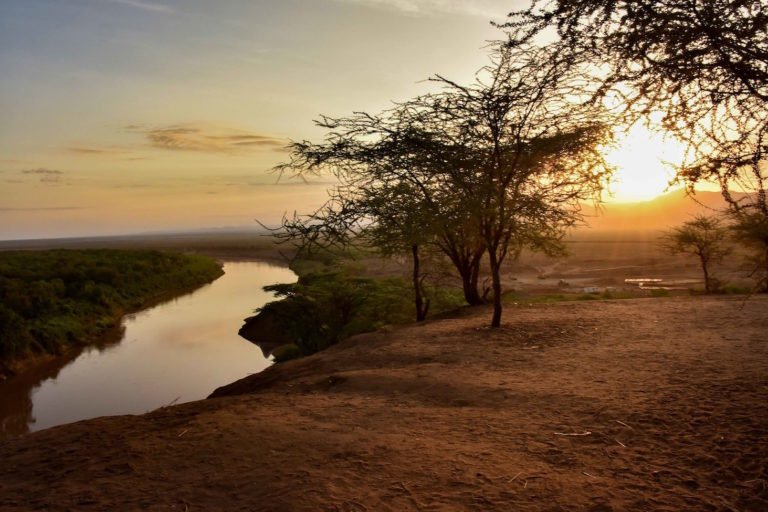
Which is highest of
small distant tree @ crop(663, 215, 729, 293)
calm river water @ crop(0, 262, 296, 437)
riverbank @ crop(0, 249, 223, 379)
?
small distant tree @ crop(663, 215, 729, 293)

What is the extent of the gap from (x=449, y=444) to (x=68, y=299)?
2988 centimetres

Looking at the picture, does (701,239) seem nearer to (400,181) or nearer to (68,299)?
(400,181)

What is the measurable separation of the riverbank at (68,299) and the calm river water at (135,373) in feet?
3.15

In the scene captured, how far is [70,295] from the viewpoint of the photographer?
3055cm

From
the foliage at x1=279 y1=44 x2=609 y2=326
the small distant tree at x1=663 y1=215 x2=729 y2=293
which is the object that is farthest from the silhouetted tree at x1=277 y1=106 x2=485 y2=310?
the small distant tree at x1=663 y1=215 x2=729 y2=293

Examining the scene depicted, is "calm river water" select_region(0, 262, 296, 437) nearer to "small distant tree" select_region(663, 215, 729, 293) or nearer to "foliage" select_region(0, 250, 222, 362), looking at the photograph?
"foliage" select_region(0, 250, 222, 362)

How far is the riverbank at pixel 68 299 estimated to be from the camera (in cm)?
2147

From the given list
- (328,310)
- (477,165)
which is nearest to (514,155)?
(477,165)

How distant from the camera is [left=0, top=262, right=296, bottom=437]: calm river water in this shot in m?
16.3

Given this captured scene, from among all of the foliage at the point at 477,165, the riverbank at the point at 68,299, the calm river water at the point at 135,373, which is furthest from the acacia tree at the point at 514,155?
the riverbank at the point at 68,299

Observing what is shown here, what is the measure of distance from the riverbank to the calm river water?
0.96 m

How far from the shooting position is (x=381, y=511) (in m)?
3.87

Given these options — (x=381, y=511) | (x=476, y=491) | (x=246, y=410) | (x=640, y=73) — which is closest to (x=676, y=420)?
(x=476, y=491)

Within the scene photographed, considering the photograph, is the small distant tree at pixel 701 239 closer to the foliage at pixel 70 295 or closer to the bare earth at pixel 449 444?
the bare earth at pixel 449 444
